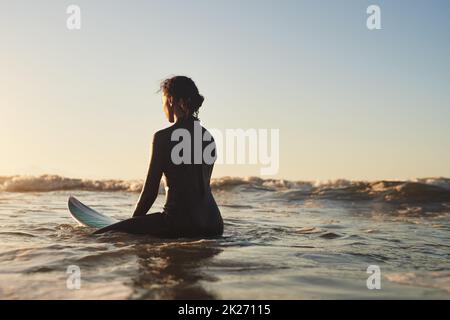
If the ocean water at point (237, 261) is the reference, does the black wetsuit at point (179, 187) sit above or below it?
above

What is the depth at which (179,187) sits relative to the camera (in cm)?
540


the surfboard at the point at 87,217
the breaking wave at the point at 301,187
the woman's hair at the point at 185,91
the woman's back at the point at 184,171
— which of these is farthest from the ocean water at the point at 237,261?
the breaking wave at the point at 301,187

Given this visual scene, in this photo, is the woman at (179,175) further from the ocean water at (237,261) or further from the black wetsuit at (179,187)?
the ocean water at (237,261)

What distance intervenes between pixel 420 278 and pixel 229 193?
1450 centimetres

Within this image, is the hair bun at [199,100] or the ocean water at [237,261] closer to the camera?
the ocean water at [237,261]

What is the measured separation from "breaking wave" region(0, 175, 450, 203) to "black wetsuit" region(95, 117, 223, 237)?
9404mm

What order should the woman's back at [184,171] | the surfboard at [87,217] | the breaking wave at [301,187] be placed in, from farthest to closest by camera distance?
the breaking wave at [301,187] < the surfboard at [87,217] < the woman's back at [184,171]

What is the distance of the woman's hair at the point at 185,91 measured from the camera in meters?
5.45

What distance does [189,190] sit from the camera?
17.7 feet

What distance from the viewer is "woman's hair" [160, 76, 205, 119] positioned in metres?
5.45

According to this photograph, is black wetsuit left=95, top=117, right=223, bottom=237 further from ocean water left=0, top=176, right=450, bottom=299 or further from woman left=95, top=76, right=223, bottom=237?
ocean water left=0, top=176, right=450, bottom=299

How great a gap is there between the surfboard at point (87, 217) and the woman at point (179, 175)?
1.35 m

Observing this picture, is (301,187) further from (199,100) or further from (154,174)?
(154,174)
